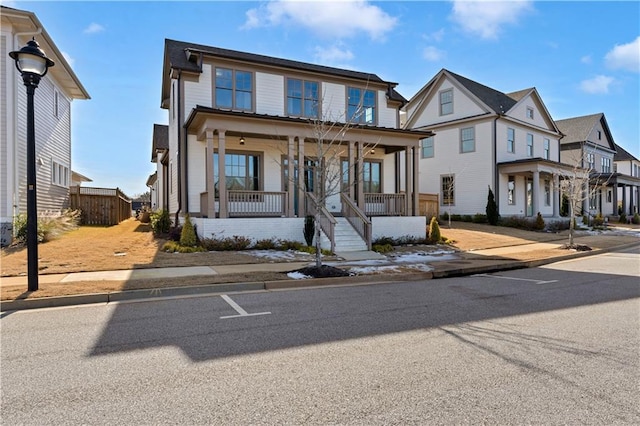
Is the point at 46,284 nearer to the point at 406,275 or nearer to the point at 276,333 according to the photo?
the point at 276,333

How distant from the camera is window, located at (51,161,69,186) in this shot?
18686mm

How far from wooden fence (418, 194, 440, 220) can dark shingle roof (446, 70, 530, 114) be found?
710 cm

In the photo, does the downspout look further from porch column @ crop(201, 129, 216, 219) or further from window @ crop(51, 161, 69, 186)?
porch column @ crop(201, 129, 216, 219)

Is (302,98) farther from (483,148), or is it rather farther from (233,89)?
(483,148)

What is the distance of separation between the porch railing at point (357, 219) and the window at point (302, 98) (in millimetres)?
4555

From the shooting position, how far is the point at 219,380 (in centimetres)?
407

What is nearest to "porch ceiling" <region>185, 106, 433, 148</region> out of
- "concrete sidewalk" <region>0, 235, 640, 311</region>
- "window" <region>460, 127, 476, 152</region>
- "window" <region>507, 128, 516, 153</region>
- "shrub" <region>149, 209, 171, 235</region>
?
"shrub" <region>149, 209, 171, 235</region>

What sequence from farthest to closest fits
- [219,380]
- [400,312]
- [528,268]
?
[528,268] < [400,312] < [219,380]

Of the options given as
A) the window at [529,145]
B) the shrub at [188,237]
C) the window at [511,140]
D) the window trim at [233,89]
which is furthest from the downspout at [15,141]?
the window at [529,145]

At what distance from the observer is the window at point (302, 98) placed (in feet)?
62.0

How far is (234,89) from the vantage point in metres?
17.8

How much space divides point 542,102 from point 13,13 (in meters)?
31.7

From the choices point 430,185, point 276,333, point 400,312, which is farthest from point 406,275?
point 430,185

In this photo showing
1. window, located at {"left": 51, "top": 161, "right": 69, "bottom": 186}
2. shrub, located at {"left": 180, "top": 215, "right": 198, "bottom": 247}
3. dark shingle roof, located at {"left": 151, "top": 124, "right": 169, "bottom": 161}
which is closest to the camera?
shrub, located at {"left": 180, "top": 215, "right": 198, "bottom": 247}
